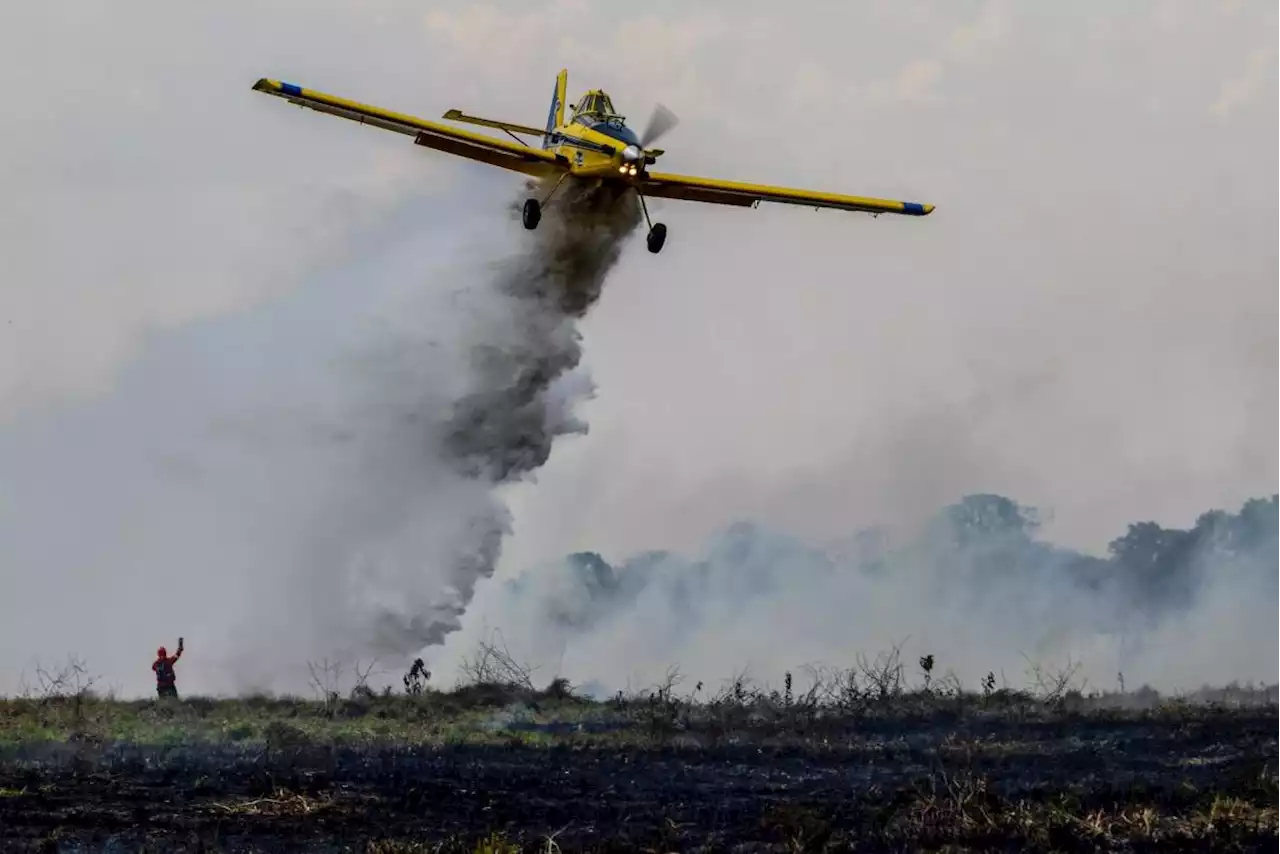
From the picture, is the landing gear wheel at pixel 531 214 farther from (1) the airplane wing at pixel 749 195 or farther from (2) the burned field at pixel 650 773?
(2) the burned field at pixel 650 773

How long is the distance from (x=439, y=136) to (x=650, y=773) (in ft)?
53.9

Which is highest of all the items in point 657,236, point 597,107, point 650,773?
point 597,107

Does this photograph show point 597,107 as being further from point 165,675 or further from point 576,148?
point 165,675

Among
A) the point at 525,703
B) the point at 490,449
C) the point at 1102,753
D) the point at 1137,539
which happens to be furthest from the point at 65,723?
the point at 1137,539

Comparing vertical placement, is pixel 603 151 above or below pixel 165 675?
above

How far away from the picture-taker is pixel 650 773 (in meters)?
21.3

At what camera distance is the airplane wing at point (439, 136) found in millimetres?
32406

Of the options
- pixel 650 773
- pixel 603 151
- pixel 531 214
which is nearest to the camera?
pixel 650 773

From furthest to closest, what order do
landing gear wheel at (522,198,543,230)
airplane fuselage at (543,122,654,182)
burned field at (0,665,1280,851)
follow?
landing gear wheel at (522,198,543,230) → airplane fuselage at (543,122,654,182) → burned field at (0,665,1280,851)

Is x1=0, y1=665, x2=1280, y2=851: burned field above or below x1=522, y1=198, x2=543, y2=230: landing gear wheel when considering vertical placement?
below

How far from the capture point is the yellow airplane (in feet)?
105

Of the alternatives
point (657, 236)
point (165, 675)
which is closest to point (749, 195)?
point (657, 236)

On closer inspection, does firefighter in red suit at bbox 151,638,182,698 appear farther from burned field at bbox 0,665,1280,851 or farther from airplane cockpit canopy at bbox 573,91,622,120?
airplane cockpit canopy at bbox 573,91,622,120

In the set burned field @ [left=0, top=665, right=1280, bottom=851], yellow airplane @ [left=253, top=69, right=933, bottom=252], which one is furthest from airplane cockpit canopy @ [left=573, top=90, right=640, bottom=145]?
burned field @ [left=0, top=665, right=1280, bottom=851]
